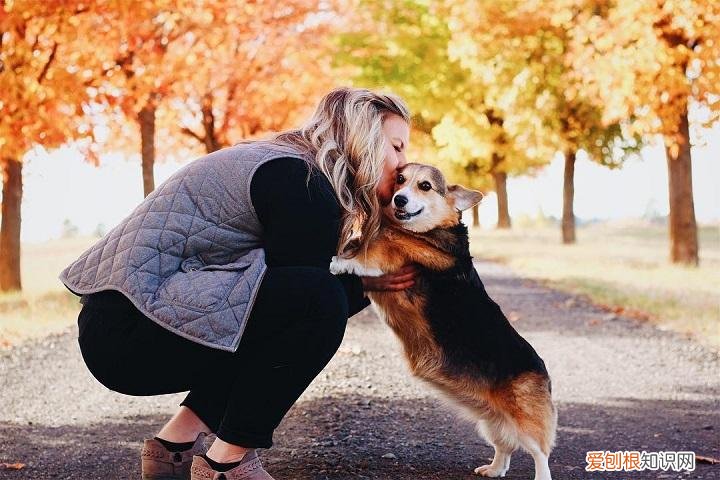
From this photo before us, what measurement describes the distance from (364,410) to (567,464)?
1219mm

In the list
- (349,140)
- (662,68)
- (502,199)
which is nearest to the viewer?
(349,140)

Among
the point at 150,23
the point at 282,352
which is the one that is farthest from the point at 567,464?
the point at 150,23

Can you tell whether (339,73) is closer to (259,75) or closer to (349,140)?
(259,75)

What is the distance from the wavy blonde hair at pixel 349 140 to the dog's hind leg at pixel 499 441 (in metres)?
1.04

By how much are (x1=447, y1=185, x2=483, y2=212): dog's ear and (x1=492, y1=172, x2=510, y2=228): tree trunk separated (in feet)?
73.5

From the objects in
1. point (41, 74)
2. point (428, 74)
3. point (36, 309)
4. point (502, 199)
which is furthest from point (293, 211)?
point (502, 199)

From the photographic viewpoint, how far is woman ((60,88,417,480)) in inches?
112

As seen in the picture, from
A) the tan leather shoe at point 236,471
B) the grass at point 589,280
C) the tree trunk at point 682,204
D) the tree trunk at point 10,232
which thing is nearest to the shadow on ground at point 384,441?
the tan leather shoe at point 236,471

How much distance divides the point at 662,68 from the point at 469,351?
932 centimetres

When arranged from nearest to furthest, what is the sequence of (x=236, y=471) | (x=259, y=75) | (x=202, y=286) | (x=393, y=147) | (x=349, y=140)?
(x=202, y=286) → (x=236, y=471) → (x=349, y=140) → (x=393, y=147) → (x=259, y=75)

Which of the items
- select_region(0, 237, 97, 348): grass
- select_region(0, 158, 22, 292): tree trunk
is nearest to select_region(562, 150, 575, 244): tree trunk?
select_region(0, 237, 97, 348): grass

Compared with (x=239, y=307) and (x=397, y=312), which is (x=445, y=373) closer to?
(x=397, y=312)

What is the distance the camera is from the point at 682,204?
522 inches

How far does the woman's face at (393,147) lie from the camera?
3.38 metres
